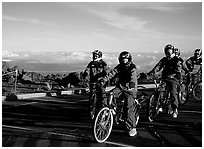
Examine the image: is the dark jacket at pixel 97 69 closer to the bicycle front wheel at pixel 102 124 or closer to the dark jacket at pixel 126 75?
the dark jacket at pixel 126 75

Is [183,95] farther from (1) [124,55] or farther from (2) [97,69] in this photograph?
(1) [124,55]

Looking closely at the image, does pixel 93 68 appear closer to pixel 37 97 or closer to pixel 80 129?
pixel 80 129

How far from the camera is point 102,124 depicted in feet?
19.7

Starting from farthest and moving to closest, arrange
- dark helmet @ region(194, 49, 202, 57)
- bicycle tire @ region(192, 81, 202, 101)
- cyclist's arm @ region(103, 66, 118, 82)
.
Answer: bicycle tire @ region(192, 81, 202, 101)
dark helmet @ region(194, 49, 202, 57)
cyclist's arm @ region(103, 66, 118, 82)

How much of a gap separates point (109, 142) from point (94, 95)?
2054 millimetres

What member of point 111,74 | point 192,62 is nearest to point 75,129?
point 111,74

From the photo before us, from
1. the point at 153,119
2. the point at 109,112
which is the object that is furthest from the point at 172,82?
the point at 109,112

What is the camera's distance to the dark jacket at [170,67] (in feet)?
27.3

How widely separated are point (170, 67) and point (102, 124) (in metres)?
3.29

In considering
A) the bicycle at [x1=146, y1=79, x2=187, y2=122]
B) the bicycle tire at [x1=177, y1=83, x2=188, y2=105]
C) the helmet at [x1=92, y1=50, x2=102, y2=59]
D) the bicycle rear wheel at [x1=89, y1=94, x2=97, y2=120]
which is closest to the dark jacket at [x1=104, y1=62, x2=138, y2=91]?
the helmet at [x1=92, y1=50, x2=102, y2=59]

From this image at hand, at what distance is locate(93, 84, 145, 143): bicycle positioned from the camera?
19.3ft

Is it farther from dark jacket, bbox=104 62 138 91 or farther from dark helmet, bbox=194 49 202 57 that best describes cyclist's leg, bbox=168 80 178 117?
dark helmet, bbox=194 49 202 57

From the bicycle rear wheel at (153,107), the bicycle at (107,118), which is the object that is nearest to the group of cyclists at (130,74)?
the bicycle at (107,118)

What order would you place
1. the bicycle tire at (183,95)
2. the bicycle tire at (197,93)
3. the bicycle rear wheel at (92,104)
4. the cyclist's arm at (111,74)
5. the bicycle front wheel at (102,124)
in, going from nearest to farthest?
the bicycle front wheel at (102,124), the cyclist's arm at (111,74), the bicycle rear wheel at (92,104), the bicycle tire at (183,95), the bicycle tire at (197,93)
